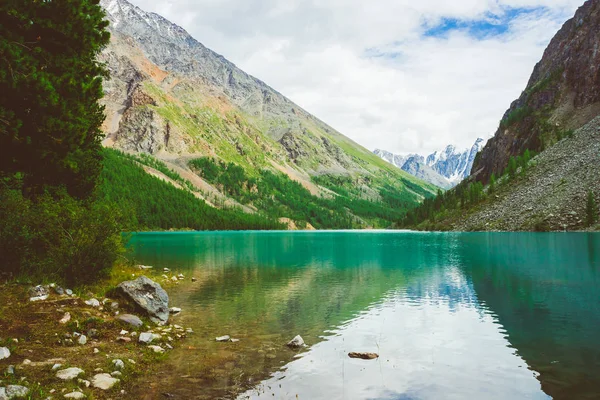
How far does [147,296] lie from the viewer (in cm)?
2378

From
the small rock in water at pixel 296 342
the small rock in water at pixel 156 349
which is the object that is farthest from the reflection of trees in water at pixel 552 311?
the small rock in water at pixel 156 349

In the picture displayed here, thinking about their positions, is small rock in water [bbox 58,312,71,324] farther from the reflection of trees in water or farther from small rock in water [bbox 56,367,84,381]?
the reflection of trees in water

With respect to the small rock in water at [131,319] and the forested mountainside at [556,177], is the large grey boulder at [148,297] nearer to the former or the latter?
the small rock in water at [131,319]

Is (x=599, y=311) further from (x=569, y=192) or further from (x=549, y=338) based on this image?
(x=569, y=192)

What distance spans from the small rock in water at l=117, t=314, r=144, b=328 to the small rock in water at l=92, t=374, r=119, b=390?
6.83 meters

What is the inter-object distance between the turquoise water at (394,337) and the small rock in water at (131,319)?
2.94 metres

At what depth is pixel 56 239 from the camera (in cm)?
2495

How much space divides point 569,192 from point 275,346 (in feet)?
439

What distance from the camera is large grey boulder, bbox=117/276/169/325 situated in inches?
896

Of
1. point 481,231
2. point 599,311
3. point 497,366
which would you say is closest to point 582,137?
point 481,231

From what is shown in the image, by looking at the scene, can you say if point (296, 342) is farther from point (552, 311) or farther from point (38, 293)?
point (552, 311)

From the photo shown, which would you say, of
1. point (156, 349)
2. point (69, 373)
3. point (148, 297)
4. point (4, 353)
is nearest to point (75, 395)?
point (69, 373)

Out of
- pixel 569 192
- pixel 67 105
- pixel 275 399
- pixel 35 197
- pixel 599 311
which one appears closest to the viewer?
pixel 275 399

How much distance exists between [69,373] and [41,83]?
37.6 feet
